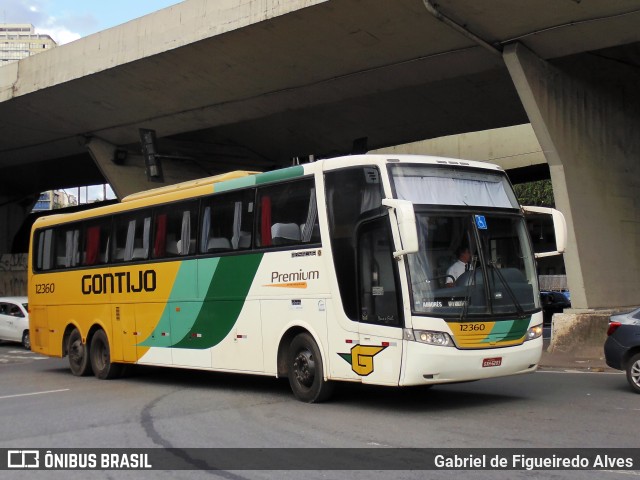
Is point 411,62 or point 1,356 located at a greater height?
point 411,62

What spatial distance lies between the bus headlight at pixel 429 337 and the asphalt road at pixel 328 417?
3.07ft

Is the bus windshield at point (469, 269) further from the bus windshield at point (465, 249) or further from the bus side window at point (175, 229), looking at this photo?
the bus side window at point (175, 229)

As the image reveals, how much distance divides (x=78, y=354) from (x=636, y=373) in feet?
36.0

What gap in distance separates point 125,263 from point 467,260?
24.9 feet

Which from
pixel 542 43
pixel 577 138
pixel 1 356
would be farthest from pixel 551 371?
pixel 1 356

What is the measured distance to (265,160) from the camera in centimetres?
3238

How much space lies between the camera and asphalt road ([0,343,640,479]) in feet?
27.0


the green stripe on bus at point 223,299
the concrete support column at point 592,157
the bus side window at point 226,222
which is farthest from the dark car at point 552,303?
the bus side window at point 226,222

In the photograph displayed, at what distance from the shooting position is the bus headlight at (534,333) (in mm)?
10508

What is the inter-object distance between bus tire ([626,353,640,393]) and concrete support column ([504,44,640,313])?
20.7 feet

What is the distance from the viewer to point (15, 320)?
82.9 feet

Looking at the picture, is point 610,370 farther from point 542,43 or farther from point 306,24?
point 306,24

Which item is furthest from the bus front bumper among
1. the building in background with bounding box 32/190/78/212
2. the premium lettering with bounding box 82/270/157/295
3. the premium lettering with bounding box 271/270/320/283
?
the building in background with bounding box 32/190/78/212

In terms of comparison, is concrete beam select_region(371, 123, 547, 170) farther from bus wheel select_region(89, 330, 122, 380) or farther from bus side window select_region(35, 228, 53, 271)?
bus wheel select_region(89, 330, 122, 380)
